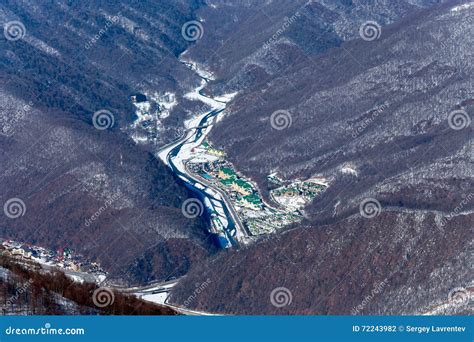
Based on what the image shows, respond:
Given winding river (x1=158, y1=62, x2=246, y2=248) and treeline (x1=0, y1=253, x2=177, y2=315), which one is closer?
treeline (x1=0, y1=253, x2=177, y2=315)

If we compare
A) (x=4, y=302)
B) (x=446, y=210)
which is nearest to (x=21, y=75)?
(x=446, y=210)

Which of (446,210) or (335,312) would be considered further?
(446,210)

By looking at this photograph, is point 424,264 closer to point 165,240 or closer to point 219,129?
point 165,240

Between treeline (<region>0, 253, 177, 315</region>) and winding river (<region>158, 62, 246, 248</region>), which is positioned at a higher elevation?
winding river (<region>158, 62, 246, 248</region>)

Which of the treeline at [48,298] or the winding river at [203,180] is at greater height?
the winding river at [203,180]

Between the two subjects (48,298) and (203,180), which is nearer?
(48,298)

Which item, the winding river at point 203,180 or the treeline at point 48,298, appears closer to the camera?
the treeline at point 48,298

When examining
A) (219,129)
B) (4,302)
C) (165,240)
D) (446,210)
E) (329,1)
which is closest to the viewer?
(4,302)

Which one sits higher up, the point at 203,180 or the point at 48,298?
the point at 203,180
